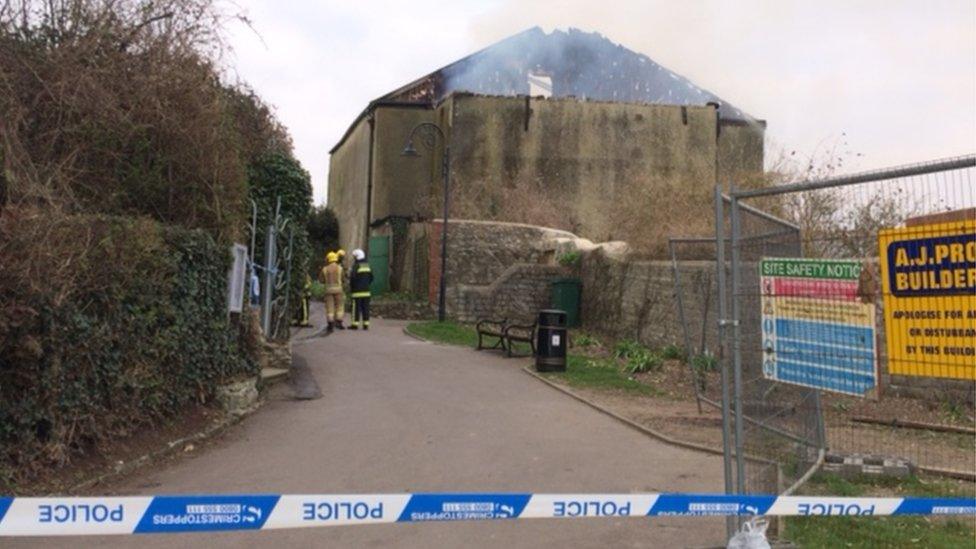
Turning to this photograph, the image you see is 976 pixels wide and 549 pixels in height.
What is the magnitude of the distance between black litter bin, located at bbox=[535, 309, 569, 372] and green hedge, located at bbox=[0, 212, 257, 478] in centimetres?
645

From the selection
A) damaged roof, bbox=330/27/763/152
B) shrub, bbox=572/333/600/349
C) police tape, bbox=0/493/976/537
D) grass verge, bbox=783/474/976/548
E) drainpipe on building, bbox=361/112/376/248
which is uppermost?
damaged roof, bbox=330/27/763/152

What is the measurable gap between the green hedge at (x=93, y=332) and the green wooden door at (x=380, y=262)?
22.4 meters

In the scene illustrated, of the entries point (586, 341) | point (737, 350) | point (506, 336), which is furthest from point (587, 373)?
point (737, 350)

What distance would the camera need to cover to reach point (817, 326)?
595cm

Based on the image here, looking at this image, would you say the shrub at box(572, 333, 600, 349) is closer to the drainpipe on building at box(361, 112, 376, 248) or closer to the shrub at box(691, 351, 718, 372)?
the shrub at box(691, 351, 718, 372)

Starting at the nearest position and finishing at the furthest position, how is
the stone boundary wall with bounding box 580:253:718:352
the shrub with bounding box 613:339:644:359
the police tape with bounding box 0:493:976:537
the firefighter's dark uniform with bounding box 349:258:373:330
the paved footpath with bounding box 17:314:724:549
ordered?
the police tape with bounding box 0:493:976:537, the paved footpath with bounding box 17:314:724:549, the stone boundary wall with bounding box 580:253:718:352, the shrub with bounding box 613:339:644:359, the firefighter's dark uniform with bounding box 349:258:373:330

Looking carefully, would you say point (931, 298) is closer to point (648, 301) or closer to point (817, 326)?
point (817, 326)

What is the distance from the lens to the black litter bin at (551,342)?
53.5 feet

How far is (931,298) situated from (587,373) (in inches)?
451

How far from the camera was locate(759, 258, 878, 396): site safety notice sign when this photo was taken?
18.7 feet

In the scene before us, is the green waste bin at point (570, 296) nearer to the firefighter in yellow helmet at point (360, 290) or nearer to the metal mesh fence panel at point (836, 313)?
the firefighter in yellow helmet at point (360, 290)

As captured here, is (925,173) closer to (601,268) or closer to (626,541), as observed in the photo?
(626,541)

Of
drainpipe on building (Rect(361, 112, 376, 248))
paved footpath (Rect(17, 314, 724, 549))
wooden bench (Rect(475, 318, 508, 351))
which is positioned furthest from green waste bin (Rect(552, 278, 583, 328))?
drainpipe on building (Rect(361, 112, 376, 248))

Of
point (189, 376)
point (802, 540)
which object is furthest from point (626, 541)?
point (189, 376)
